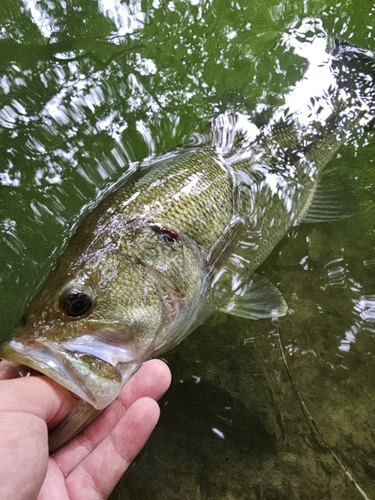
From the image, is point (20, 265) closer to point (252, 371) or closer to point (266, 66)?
point (252, 371)

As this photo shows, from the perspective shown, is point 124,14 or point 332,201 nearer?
point 332,201

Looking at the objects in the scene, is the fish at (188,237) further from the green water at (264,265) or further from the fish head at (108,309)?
the green water at (264,265)

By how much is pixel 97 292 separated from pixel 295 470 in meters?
1.47

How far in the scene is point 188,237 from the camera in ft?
7.89

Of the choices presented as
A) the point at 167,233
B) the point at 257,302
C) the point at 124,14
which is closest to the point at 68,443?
the point at 167,233

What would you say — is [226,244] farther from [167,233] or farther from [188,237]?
[167,233]

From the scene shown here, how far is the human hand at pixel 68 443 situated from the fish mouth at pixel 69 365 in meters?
0.08

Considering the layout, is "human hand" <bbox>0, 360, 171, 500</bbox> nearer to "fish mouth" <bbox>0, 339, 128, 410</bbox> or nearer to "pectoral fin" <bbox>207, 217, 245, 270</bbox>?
"fish mouth" <bbox>0, 339, 128, 410</bbox>

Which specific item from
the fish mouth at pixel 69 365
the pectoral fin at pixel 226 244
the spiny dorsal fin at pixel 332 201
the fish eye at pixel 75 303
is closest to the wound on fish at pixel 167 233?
the pectoral fin at pixel 226 244

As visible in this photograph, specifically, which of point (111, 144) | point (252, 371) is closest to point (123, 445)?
point (252, 371)

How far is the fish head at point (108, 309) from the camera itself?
1.80 meters

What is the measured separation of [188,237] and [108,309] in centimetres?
64

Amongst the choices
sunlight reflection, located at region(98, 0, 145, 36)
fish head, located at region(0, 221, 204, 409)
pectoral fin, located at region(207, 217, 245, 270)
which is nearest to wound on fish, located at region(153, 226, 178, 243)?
fish head, located at region(0, 221, 204, 409)

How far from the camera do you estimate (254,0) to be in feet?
13.5
